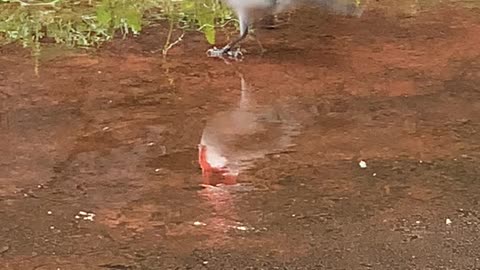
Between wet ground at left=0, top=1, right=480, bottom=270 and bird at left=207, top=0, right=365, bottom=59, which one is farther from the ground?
bird at left=207, top=0, right=365, bottom=59

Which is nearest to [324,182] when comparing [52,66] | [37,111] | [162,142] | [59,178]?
[162,142]

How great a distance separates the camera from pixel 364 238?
194cm

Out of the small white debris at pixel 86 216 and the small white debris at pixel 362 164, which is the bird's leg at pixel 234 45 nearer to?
the small white debris at pixel 362 164

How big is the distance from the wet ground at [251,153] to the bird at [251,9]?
5 centimetres

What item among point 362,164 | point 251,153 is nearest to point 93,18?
point 251,153

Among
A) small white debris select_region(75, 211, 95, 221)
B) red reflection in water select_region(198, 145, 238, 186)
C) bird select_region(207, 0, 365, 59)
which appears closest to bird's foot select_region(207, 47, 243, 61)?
bird select_region(207, 0, 365, 59)

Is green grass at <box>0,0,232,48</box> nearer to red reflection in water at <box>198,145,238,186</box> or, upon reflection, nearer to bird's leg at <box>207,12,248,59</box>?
bird's leg at <box>207,12,248,59</box>

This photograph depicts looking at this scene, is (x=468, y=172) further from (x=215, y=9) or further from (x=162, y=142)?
(x=215, y=9)

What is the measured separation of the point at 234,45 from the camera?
3.04 meters

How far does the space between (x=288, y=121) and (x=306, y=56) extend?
53cm

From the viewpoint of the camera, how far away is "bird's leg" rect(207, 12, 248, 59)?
2971 millimetres

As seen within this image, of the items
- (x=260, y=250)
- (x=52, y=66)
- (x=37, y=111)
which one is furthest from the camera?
(x=52, y=66)

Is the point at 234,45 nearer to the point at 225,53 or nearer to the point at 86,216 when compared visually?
the point at 225,53

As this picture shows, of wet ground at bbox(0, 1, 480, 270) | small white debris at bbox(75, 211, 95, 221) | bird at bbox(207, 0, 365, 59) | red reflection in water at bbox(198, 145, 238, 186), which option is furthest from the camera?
bird at bbox(207, 0, 365, 59)
